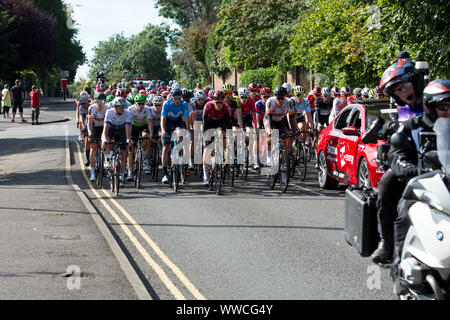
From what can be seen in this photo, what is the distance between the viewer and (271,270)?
7.79 m

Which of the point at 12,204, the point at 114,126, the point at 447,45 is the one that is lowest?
the point at 12,204

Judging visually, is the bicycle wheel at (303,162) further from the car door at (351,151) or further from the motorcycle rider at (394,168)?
the motorcycle rider at (394,168)

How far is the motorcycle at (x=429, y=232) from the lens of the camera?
16.2ft

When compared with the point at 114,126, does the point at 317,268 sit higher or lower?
lower

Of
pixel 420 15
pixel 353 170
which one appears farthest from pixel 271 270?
pixel 420 15

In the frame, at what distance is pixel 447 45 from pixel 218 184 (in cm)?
572

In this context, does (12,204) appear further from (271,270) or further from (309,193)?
(271,270)

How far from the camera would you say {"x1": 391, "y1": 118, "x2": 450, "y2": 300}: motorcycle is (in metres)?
4.93

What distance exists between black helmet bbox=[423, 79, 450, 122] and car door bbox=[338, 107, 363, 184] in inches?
279

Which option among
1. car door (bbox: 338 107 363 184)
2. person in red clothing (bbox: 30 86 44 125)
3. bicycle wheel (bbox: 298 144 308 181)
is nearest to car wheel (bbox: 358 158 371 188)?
car door (bbox: 338 107 363 184)

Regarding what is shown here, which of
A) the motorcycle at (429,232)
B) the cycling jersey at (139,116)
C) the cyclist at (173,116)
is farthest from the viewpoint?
the cycling jersey at (139,116)

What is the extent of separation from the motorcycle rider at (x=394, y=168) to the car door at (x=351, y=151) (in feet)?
21.3

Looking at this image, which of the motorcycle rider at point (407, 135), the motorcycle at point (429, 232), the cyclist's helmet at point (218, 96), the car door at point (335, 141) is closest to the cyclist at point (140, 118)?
the cyclist's helmet at point (218, 96)
